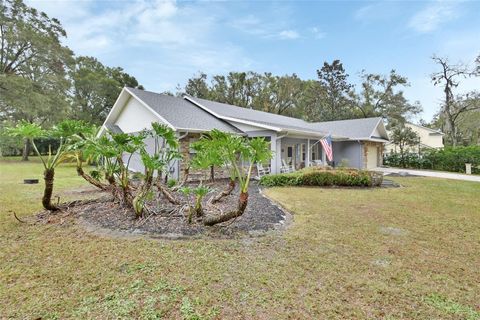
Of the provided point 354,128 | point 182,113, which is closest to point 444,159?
point 354,128

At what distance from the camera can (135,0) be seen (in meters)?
11.3

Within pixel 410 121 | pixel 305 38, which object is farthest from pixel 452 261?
pixel 410 121

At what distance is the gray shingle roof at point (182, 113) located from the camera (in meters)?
12.6

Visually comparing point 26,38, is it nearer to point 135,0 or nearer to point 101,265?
point 135,0

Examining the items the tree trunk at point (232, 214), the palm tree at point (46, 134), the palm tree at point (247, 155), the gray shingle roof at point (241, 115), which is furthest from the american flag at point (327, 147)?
the palm tree at point (46, 134)

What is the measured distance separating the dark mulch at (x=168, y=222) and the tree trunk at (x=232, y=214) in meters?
0.14

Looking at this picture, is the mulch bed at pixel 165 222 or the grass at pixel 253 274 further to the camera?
the mulch bed at pixel 165 222

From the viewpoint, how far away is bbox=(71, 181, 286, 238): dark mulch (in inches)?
199

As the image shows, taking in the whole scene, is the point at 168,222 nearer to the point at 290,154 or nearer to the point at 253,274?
the point at 253,274

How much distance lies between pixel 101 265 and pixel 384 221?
232 inches

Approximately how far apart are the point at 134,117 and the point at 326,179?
35.9 feet

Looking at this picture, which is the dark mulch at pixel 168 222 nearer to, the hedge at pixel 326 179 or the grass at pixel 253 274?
the grass at pixel 253 274

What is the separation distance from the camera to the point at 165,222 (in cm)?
555

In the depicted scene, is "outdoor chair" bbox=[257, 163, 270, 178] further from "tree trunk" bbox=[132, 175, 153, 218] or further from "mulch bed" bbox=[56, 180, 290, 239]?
"tree trunk" bbox=[132, 175, 153, 218]
